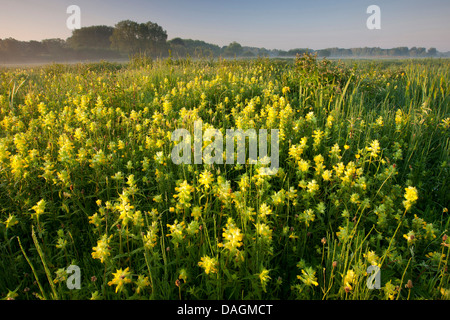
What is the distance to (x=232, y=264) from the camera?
2.00 m

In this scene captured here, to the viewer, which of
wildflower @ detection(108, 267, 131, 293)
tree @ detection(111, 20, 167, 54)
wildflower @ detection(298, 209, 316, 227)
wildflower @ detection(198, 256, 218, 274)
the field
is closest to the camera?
wildflower @ detection(108, 267, 131, 293)

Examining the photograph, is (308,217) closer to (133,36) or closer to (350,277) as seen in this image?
(350,277)

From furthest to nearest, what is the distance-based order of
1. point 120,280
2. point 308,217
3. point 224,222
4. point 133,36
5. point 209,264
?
point 133,36 < point 224,222 < point 308,217 < point 209,264 < point 120,280

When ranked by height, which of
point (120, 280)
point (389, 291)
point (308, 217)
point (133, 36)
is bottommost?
point (389, 291)

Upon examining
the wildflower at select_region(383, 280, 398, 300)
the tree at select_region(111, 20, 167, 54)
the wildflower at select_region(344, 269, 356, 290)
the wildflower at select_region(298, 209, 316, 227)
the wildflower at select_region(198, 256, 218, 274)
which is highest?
the tree at select_region(111, 20, 167, 54)

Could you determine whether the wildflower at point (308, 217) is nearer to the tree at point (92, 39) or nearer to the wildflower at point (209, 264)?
the wildflower at point (209, 264)

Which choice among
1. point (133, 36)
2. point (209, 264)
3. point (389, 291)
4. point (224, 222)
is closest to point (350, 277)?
point (389, 291)

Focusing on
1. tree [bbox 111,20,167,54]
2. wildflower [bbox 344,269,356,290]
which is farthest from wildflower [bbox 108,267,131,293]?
tree [bbox 111,20,167,54]

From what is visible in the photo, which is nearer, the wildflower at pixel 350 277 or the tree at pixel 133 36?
the wildflower at pixel 350 277

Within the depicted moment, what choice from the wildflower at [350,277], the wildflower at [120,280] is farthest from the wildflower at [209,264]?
the wildflower at [350,277]

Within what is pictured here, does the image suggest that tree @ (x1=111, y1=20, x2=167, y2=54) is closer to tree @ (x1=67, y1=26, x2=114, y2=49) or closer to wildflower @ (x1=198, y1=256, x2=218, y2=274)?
tree @ (x1=67, y1=26, x2=114, y2=49)

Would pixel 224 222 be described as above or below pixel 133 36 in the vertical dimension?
below

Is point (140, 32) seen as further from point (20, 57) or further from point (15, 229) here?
point (15, 229)

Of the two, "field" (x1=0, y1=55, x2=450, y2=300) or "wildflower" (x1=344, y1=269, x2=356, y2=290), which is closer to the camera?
"wildflower" (x1=344, y1=269, x2=356, y2=290)
